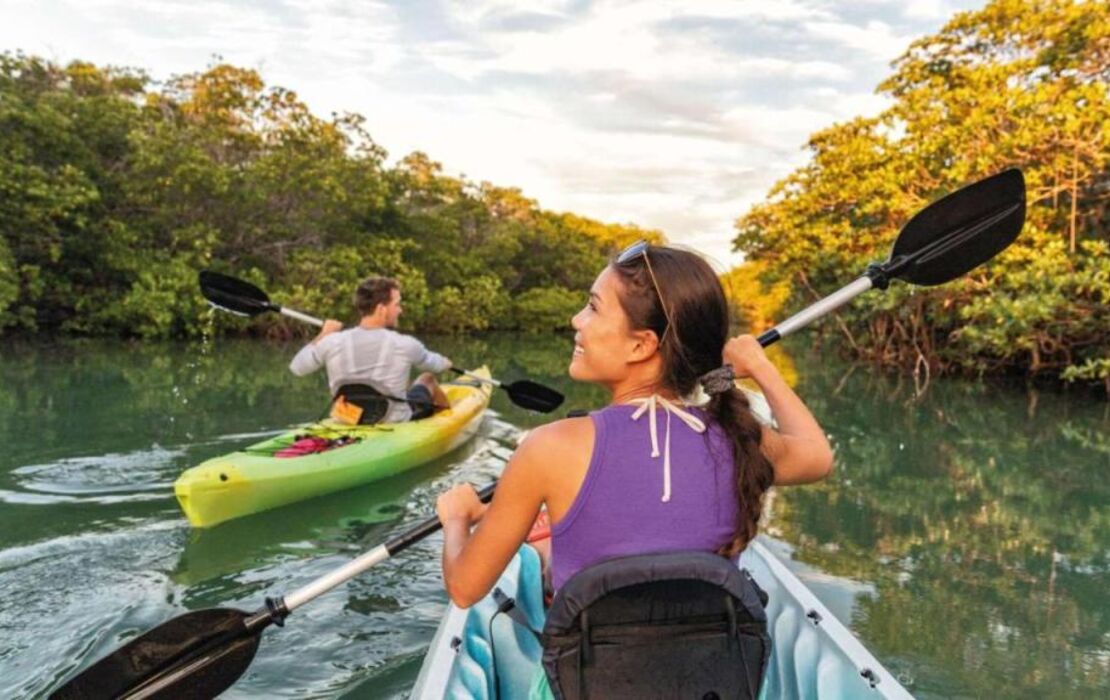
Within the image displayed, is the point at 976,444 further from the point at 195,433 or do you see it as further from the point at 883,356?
the point at 883,356

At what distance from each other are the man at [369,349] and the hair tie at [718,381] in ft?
12.8

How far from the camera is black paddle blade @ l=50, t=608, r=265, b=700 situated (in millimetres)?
1889

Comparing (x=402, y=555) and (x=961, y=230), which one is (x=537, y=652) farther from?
(x=961, y=230)

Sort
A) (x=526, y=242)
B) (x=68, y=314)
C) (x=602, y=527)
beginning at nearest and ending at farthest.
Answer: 1. (x=602, y=527)
2. (x=68, y=314)
3. (x=526, y=242)

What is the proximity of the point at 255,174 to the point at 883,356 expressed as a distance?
14200 mm

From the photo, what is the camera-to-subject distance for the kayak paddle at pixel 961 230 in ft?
8.01

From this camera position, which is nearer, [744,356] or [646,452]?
[646,452]

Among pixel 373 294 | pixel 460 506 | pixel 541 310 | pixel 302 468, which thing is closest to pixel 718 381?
pixel 460 506

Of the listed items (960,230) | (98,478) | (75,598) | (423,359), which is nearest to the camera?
(960,230)

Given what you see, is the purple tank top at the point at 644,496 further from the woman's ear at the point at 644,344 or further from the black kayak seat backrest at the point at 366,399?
the black kayak seat backrest at the point at 366,399

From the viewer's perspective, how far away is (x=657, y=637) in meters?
1.26

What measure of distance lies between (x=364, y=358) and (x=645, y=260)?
13.2 ft

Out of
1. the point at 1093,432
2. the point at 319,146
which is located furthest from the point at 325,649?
the point at 319,146

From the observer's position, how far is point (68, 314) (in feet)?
52.6
